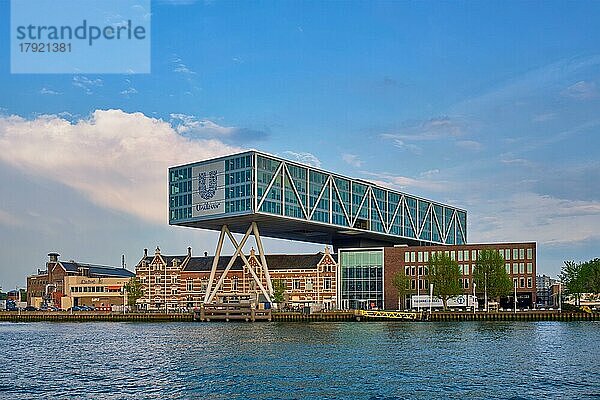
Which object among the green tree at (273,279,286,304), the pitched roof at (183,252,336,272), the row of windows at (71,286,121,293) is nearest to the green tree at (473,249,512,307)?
the pitched roof at (183,252,336,272)

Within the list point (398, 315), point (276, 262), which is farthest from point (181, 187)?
point (398, 315)

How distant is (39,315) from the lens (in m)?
162

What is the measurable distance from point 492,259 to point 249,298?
44.5 m

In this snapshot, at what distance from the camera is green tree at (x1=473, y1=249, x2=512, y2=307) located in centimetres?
13550

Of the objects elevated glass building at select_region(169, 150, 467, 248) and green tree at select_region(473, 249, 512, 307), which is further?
green tree at select_region(473, 249, 512, 307)

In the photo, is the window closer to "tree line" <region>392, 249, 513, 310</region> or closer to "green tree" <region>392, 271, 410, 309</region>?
"green tree" <region>392, 271, 410, 309</region>

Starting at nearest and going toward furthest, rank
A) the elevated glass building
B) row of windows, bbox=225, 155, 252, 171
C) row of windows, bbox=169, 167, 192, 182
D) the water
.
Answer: the water → row of windows, bbox=225, 155, 252, 171 → the elevated glass building → row of windows, bbox=169, 167, 192, 182

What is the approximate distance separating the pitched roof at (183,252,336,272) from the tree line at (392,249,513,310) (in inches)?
1069

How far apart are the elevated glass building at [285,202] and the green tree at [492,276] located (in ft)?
86.4

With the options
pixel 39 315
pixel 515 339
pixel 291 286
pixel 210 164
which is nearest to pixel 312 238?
pixel 291 286

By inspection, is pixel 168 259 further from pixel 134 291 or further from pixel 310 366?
pixel 310 366

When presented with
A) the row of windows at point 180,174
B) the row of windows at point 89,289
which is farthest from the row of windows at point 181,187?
the row of windows at point 89,289

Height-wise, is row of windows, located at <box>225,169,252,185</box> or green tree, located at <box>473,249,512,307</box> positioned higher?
row of windows, located at <box>225,169,252,185</box>

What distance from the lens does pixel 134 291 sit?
527 feet
